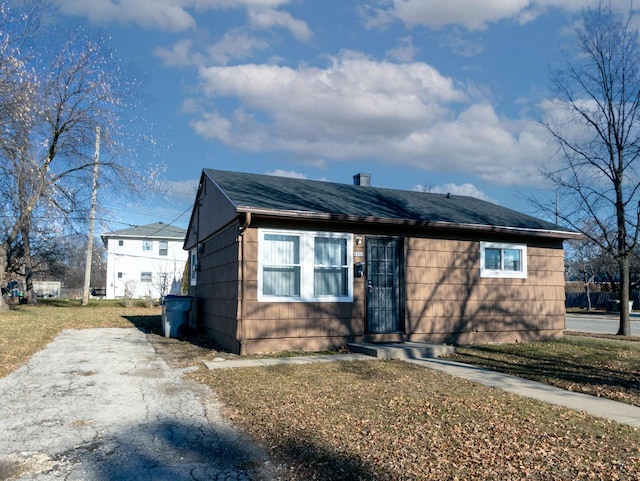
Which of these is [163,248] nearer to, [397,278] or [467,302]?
[397,278]

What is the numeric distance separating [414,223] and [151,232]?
35.3 m

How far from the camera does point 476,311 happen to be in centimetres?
1188

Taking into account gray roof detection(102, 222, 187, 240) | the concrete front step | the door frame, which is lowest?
the concrete front step

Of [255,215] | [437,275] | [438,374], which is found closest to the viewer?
[438,374]

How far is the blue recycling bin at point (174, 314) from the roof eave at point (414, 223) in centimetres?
511

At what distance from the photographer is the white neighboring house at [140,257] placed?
41.2 metres

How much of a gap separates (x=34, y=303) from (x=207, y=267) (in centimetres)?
2226

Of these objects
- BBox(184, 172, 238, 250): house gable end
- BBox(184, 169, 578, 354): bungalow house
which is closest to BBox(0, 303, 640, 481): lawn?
BBox(184, 169, 578, 354): bungalow house

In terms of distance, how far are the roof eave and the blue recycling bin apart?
5107 millimetres

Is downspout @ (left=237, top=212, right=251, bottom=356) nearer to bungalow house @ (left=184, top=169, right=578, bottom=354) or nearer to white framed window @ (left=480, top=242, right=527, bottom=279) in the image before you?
bungalow house @ (left=184, top=169, right=578, bottom=354)

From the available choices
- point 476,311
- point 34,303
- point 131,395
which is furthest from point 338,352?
point 34,303

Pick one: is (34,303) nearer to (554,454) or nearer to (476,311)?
(476,311)

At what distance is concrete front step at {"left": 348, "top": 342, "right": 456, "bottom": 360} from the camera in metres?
9.41

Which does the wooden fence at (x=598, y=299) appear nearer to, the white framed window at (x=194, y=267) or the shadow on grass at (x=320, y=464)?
the white framed window at (x=194, y=267)
